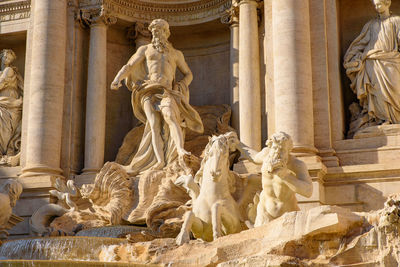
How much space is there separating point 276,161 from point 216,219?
133 cm

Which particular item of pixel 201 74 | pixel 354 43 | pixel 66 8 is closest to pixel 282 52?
pixel 354 43

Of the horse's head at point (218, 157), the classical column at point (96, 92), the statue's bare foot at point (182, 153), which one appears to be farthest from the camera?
the classical column at point (96, 92)

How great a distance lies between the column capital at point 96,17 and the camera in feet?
60.0

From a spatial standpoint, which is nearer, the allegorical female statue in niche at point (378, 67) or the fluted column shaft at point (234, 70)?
the allegorical female statue in niche at point (378, 67)

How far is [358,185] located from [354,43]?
3121 mm

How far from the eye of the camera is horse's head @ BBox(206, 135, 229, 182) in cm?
1249

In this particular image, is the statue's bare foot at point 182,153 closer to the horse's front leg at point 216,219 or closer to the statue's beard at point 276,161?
the horse's front leg at point 216,219

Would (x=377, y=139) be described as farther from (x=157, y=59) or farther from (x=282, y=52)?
(x=157, y=59)

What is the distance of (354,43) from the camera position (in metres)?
16.0

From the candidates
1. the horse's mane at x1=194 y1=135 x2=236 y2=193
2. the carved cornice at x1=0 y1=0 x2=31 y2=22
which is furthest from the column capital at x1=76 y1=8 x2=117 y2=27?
the horse's mane at x1=194 y1=135 x2=236 y2=193

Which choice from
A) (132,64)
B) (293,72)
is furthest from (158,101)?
(293,72)

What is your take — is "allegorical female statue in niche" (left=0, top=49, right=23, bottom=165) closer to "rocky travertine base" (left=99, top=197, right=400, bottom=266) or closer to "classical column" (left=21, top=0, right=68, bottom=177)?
"classical column" (left=21, top=0, right=68, bottom=177)

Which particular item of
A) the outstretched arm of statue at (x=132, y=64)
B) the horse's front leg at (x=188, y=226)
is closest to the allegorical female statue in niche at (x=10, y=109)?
the outstretched arm of statue at (x=132, y=64)

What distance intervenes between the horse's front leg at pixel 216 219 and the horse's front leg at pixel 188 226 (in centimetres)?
Answer: 23
